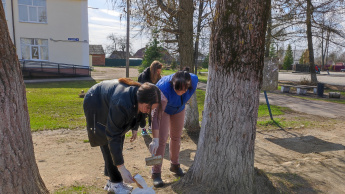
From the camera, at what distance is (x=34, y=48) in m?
22.9

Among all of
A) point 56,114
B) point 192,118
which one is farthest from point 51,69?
point 192,118

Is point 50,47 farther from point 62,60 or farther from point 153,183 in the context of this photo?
point 153,183

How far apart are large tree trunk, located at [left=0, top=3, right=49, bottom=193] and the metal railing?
819 inches

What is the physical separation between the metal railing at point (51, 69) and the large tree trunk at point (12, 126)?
2081 centimetres

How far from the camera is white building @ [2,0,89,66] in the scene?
73.2 ft

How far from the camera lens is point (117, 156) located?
9.11 ft

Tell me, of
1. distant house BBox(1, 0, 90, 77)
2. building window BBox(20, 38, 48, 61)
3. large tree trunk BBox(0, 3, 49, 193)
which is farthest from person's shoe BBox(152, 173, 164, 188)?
building window BBox(20, 38, 48, 61)

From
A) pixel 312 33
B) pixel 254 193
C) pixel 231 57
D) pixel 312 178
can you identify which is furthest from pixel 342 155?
pixel 312 33

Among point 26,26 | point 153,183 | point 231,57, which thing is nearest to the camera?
point 231,57

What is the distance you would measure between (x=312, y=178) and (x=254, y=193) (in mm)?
1236

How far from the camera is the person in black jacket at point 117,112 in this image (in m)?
2.62

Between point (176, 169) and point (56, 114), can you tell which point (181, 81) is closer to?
point (176, 169)

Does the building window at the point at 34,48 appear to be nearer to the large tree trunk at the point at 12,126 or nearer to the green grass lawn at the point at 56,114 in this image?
the green grass lawn at the point at 56,114

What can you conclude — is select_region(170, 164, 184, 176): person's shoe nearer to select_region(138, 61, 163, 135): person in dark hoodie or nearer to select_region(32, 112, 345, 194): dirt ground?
select_region(32, 112, 345, 194): dirt ground
